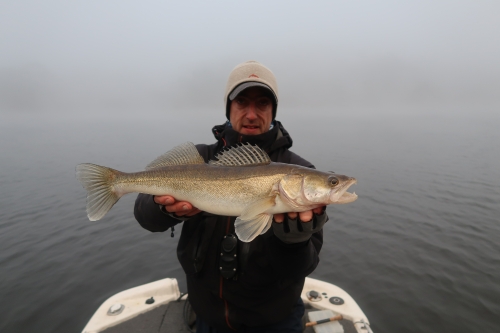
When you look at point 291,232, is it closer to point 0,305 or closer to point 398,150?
point 0,305

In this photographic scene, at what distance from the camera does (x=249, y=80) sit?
13.5ft

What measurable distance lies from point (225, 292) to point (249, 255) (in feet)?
1.84

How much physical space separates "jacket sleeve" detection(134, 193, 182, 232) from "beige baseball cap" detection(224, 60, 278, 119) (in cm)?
194

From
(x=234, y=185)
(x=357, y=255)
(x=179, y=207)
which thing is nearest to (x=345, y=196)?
(x=234, y=185)

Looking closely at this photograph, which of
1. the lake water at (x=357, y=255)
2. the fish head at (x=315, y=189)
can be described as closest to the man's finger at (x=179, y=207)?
the fish head at (x=315, y=189)

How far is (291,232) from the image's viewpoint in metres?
3.12

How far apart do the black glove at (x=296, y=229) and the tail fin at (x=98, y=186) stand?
246cm

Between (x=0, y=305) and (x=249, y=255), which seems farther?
(x=0, y=305)

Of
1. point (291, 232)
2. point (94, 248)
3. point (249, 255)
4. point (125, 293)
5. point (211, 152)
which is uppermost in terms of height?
point (211, 152)

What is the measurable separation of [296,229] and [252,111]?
2037 millimetres

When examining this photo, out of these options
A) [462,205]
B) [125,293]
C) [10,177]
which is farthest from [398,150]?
[10,177]

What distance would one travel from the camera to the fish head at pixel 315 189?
3.32m

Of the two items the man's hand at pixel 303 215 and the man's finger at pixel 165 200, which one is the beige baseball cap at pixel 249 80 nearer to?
the man's finger at pixel 165 200

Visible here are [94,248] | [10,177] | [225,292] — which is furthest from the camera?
[10,177]
